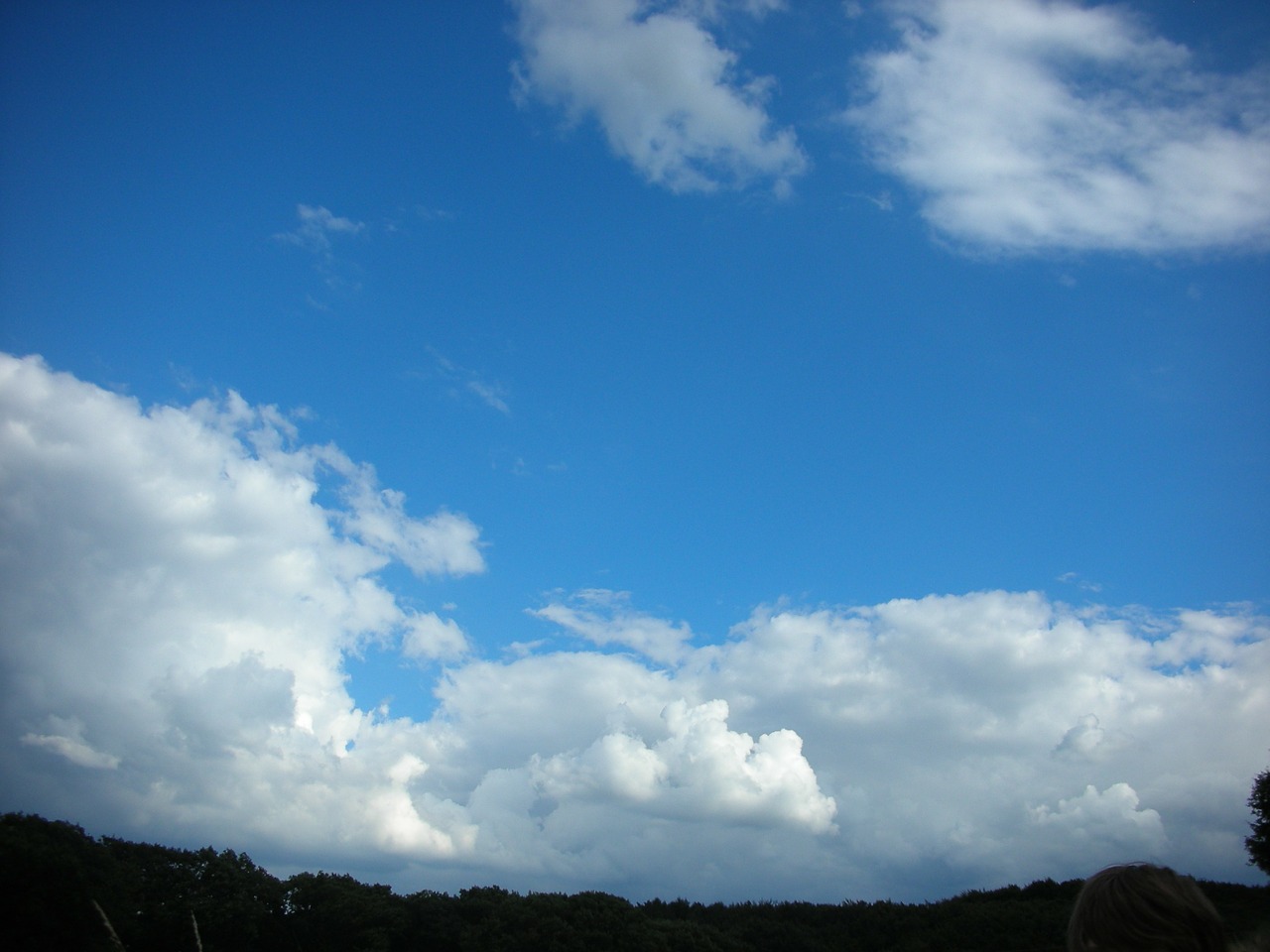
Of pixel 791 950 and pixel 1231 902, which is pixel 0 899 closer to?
pixel 791 950

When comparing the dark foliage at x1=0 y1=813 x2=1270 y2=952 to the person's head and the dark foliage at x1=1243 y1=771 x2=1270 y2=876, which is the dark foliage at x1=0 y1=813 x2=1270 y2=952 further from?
the person's head

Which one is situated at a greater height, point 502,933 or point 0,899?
point 0,899

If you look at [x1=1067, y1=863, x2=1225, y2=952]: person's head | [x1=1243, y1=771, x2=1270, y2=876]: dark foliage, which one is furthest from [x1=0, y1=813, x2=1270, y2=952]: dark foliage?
[x1=1067, y1=863, x2=1225, y2=952]: person's head

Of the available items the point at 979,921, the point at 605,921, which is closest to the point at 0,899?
the point at 605,921

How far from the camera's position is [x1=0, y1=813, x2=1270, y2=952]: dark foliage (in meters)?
34.9

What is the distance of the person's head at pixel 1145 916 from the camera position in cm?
195

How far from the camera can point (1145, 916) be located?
2012mm

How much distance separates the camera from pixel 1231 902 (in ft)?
122

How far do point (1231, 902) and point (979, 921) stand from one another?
11.3 meters

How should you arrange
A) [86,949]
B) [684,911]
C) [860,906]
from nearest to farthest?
[86,949] → [860,906] → [684,911]

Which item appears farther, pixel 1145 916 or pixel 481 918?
pixel 481 918

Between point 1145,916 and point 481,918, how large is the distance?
46.5 metres

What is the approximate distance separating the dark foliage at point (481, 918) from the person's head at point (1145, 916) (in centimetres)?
3584

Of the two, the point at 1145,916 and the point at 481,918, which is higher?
the point at 1145,916
